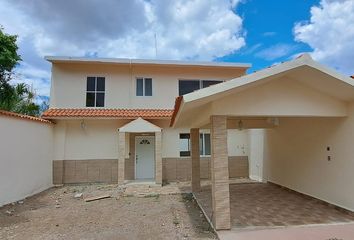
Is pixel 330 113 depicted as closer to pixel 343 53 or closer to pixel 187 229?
pixel 187 229

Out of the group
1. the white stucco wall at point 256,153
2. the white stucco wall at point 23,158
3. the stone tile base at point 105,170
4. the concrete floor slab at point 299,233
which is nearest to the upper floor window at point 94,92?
the white stucco wall at point 23,158

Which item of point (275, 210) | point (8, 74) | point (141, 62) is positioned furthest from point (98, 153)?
point (275, 210)

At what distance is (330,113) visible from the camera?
8055 millimetres

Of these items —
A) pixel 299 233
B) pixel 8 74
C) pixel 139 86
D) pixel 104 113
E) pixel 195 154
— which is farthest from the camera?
pixel 139 86

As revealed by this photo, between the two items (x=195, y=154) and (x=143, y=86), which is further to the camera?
(x=143, y=86)

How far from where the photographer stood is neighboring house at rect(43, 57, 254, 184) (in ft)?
54.1

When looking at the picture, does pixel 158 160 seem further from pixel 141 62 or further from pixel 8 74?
pixel 8 74

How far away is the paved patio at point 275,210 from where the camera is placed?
306 inches

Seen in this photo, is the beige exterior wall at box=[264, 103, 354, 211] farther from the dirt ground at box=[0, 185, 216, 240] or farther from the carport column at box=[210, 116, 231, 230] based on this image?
the dirt ground at box=[0, 185, 216, 240]

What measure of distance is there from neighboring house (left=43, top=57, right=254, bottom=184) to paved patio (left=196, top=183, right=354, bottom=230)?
5.33 meters

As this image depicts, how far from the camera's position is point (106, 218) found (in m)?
9.18

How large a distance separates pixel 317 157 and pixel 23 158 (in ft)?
40.3

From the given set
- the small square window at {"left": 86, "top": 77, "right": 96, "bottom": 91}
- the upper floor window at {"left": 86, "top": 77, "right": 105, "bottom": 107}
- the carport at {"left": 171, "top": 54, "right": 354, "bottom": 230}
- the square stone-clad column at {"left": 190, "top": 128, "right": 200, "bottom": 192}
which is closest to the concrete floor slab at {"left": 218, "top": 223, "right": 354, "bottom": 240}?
the carport at {"left": 171, "top": 54, "right": 354, "bottom": 230}

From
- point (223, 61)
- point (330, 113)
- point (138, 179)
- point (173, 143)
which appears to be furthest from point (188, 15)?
point (138, 179)
